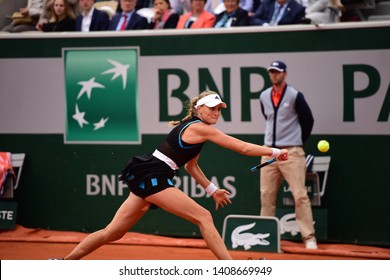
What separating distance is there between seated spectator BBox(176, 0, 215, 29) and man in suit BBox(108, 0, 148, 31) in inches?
19.7

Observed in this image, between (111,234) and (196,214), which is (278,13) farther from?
(111,234)

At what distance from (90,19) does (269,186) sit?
3.57m

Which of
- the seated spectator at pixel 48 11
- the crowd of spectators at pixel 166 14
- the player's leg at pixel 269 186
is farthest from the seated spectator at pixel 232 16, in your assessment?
the seated spectator at pixel 48 11

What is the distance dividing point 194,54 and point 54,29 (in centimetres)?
219

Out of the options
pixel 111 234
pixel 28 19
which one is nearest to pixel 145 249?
pixel 111 234

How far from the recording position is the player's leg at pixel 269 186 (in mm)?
10680

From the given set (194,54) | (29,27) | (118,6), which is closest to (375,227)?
(194,54)

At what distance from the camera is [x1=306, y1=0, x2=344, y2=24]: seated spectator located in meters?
11.3

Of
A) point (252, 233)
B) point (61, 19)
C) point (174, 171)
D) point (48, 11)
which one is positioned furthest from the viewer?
point (48, 11)

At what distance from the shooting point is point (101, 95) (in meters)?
11.7

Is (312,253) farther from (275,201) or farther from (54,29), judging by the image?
(54,29)

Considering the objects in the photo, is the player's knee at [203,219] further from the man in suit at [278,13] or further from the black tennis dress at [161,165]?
the man in suit at [278,13]

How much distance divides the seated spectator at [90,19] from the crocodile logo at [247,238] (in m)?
3.39

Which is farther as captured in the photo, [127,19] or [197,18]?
[127,19]
